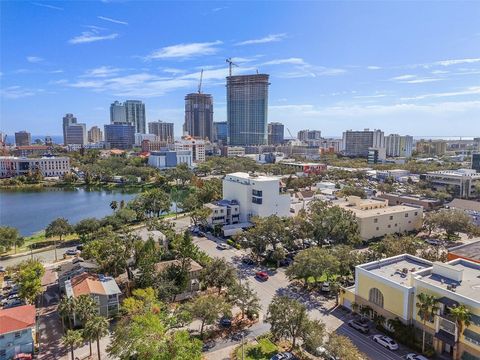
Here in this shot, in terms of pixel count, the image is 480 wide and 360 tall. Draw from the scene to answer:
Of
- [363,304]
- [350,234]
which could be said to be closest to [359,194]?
[350,234]

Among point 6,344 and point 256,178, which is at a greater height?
point 256,178

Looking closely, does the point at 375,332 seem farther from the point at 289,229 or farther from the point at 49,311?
the point at 49,311

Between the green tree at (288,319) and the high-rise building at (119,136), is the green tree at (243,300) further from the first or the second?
the high-rise building at (119,136)

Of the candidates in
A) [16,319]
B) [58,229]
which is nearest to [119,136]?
[58,229]

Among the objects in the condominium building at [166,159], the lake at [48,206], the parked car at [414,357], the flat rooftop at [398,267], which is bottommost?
the lake at [48,206]

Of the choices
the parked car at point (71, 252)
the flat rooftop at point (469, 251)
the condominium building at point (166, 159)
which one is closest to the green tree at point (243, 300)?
the flat rooftop at point (469, 251)

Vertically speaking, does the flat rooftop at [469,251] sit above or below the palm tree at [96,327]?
above

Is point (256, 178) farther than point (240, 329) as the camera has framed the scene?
Yes

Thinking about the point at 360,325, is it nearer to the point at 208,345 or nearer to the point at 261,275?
the point at 208,345
